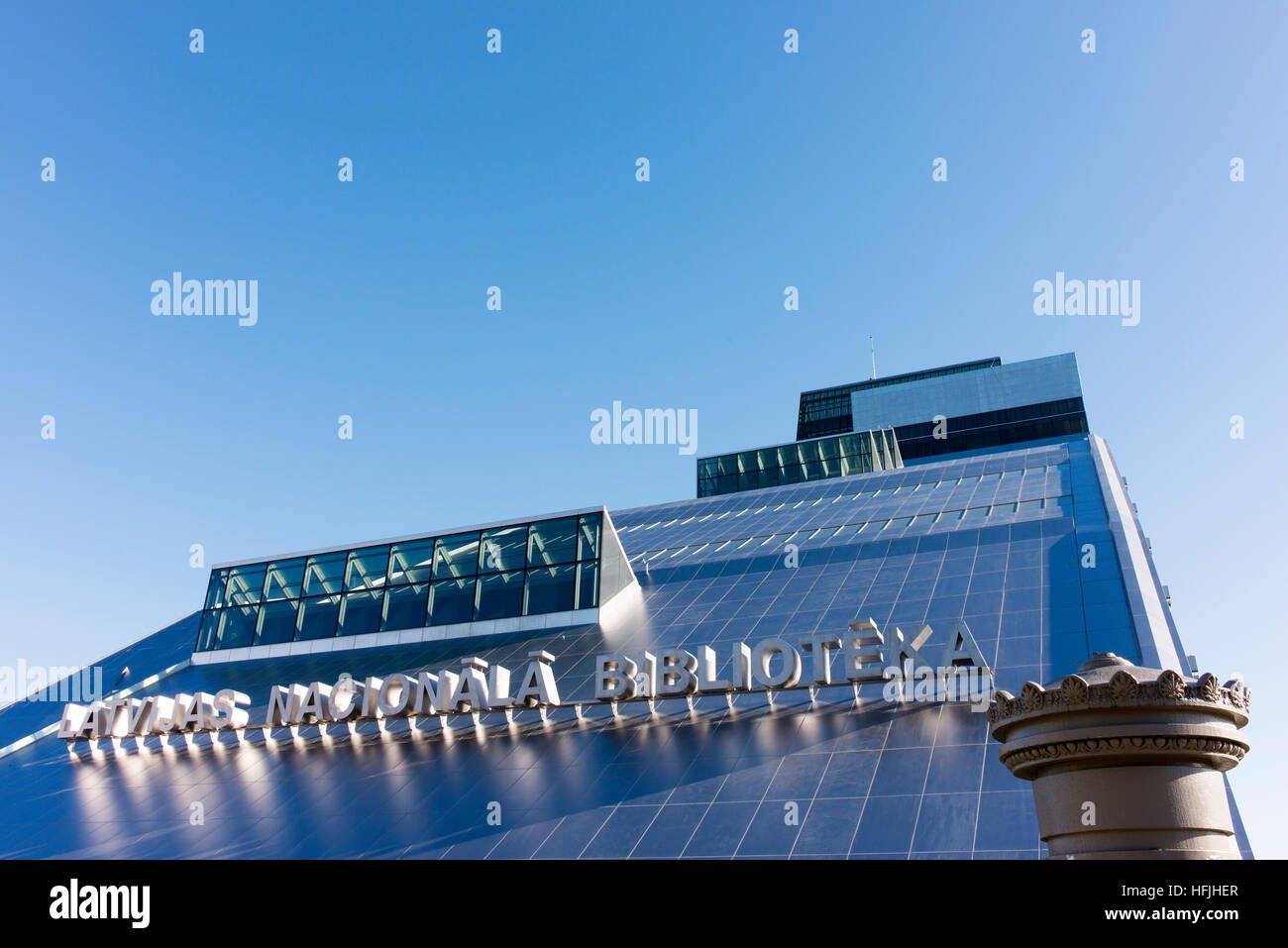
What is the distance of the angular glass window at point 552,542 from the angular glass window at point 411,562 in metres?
4.10

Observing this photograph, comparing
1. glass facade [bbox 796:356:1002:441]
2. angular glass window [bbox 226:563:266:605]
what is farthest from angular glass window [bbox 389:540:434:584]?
glass facade [bbox 796:356:1002:441]

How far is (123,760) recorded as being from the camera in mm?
29656

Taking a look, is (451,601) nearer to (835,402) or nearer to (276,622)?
(276,622)

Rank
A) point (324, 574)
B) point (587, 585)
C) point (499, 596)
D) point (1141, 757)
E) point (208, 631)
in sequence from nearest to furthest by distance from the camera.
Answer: point (1141, 757)
point (587, 585)
point (499, 596)
point (324, 574)
point (208, 631)

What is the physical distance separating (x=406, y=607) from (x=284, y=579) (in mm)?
6066

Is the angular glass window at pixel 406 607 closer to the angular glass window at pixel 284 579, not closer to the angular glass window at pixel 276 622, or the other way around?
the angular glass window at pixel 276 622

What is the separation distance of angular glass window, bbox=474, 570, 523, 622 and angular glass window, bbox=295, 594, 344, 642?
20.0 feet

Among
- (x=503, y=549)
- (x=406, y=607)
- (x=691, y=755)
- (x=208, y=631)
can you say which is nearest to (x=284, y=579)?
(x=208, y=631)

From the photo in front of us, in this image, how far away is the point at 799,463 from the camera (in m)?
84.4

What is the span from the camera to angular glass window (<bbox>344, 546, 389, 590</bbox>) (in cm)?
3962

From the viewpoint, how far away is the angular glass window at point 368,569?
130 feet
